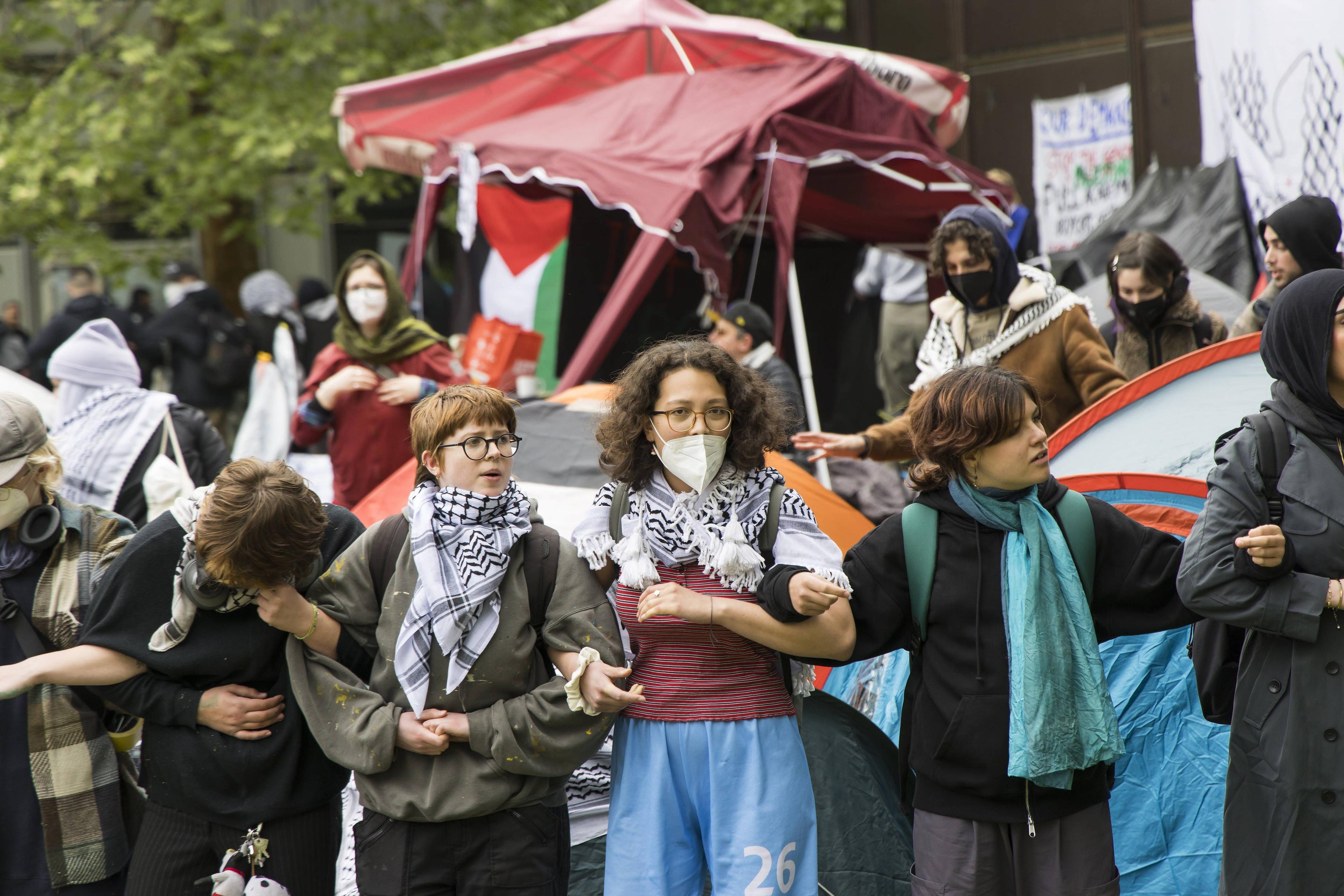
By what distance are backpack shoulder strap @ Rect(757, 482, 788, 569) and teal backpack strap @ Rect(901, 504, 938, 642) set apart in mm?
280

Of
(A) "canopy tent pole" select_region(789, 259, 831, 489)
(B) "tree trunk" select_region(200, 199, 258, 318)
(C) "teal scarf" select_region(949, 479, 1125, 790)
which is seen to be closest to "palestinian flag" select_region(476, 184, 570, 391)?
(A) "canopy tent pole" select_region(789, 259, 831, 489)

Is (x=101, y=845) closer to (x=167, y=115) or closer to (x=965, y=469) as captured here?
(x=965, y=469)

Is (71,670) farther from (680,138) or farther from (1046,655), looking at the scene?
(680,138)

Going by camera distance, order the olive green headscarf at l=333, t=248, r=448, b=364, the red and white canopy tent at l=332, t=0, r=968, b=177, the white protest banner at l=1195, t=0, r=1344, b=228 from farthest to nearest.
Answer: the red and white canopy tent at l=332, t=0, r=968, b=177 → the white protest banner at l=1195, t=0, r=1344, b=228 → the olive green headscarf at l=333, t=248, r=448, b=364

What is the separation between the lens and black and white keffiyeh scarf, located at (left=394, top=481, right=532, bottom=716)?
274 centimetres

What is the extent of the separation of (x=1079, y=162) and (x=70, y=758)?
10.2 meters

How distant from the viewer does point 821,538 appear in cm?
277

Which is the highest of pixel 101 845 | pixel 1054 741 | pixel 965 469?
pixel 965 469

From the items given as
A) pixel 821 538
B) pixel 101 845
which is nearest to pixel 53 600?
pixel 101 845

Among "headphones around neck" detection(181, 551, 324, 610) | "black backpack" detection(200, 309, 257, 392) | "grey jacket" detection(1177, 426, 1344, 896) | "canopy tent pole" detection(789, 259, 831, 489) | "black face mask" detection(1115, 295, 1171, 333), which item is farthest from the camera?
"black backpack" detection(200, 309, 257, 392)

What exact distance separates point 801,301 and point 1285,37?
15.0ft

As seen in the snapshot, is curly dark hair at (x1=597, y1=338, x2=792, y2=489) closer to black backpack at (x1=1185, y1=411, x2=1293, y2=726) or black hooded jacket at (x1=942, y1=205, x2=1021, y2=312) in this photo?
black backpack at (x1=1185, y1=411, x2=1293, y2=726)

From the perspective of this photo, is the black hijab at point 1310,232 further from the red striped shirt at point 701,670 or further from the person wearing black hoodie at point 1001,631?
the red striped shirt at point 701,670

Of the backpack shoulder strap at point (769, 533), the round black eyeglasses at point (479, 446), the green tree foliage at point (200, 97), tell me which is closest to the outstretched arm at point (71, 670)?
the round black eyeglasses at point (479, 446)
